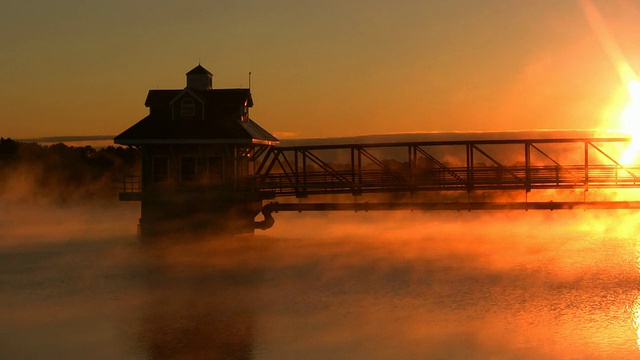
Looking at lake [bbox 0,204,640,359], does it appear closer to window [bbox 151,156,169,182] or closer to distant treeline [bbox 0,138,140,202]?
window [bbox 151,156,169,182]

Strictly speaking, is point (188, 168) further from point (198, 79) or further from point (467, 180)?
point (467, 180)

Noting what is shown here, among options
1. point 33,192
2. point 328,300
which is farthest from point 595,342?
point 33,192

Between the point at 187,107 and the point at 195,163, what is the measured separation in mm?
3981

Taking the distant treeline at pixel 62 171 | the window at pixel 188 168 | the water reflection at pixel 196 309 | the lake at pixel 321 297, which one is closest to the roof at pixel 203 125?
the window at pixel 188 168

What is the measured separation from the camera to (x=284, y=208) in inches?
2175

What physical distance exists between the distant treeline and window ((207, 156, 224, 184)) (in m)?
75.4

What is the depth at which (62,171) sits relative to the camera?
141125 millimetres

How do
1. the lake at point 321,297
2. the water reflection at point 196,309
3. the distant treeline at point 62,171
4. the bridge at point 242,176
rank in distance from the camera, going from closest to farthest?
the water reflection at point 196,309 < the lake at point 321,297 < the bridge at point 242,176 < the distant treeline at point 62,171

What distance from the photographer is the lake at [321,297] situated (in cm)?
2450

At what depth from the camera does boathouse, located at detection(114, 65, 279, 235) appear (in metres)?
52.6

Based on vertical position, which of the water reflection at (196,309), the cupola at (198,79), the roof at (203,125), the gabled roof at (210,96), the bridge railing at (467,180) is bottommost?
the water reflection at (196,309)

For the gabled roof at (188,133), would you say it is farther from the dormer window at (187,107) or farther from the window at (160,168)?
the window at (160,168)

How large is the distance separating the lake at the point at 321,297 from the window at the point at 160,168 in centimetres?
395

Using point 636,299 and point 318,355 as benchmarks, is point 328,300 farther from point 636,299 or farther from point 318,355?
point 636,299
